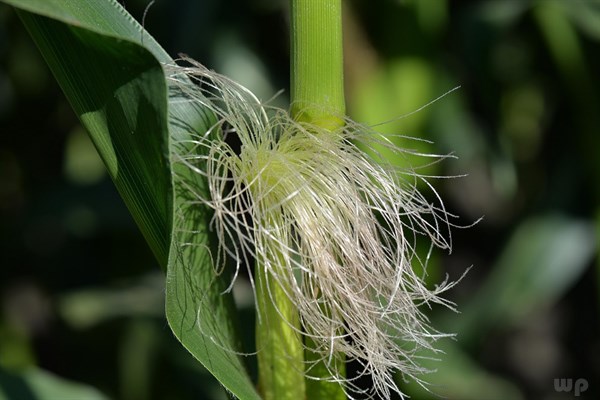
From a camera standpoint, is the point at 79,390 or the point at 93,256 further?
the point at 93,256

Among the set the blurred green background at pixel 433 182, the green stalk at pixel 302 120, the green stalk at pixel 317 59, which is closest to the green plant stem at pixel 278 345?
the green stalk at pixel 302 120

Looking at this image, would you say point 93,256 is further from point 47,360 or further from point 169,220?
point 169,220

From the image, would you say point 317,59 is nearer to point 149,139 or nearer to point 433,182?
point 149,139

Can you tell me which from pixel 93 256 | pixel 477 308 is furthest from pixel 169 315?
pixel 93 256

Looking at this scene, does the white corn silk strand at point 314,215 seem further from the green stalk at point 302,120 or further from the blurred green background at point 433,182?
the blurred green background at point 433,182

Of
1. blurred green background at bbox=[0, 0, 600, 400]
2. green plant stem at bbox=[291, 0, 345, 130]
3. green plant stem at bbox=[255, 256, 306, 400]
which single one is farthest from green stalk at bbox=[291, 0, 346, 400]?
blurred green background at bbox=[0, 0, 600, 400]

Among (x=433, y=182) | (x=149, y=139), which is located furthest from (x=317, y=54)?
(x=433, y=182)
